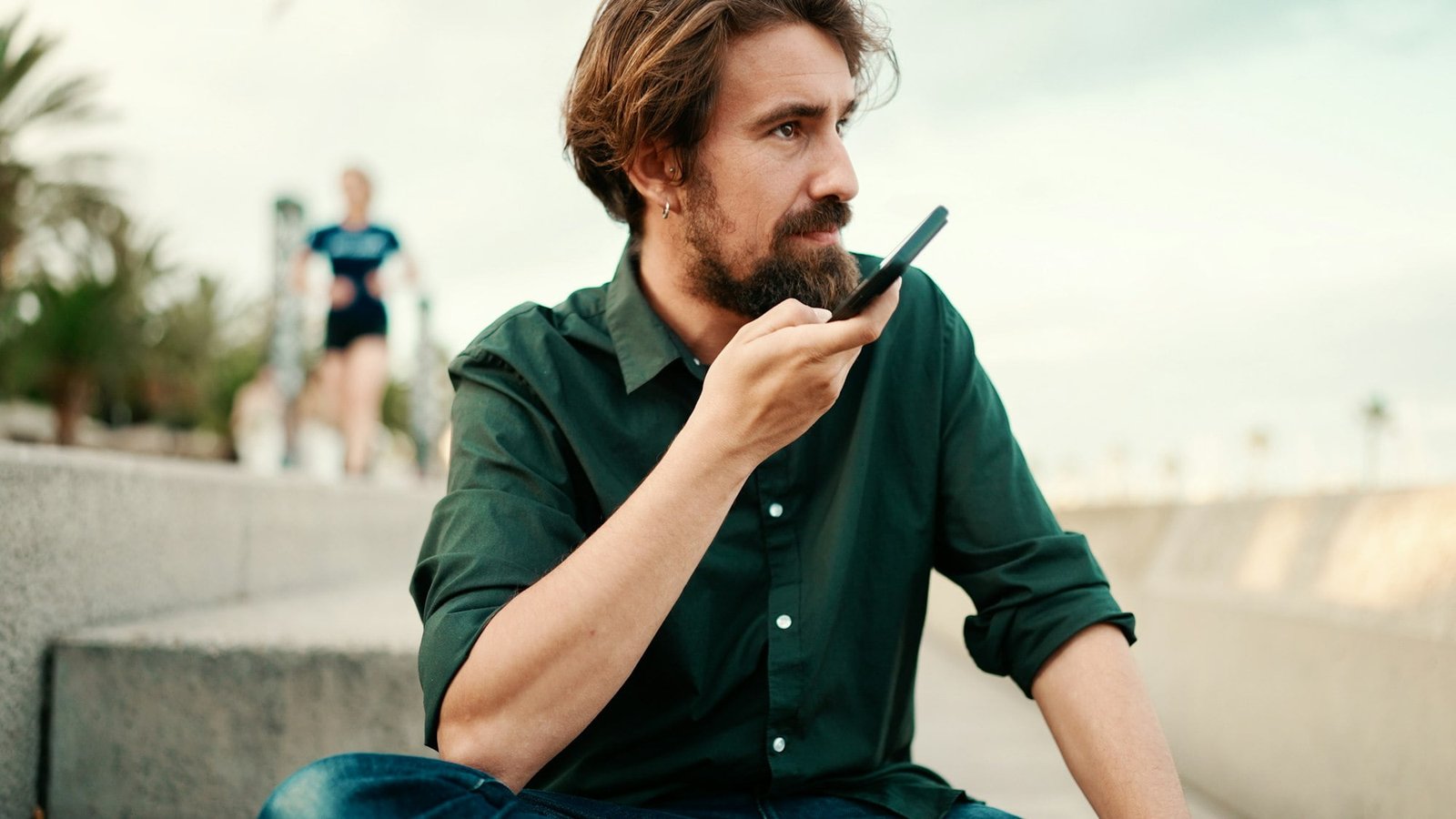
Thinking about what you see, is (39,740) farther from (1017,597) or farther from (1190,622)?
(1190,622)

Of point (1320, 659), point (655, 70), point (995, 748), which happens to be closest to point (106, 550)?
point (655, 70)

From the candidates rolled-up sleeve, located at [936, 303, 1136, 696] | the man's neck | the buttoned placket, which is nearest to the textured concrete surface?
rolled-up sleeve, located at [936, 303, 1136, 696]

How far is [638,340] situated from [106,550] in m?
1.74

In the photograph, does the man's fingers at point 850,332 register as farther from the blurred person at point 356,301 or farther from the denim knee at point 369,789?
the blurred person at point 356,301

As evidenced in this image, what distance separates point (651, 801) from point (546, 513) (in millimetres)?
440

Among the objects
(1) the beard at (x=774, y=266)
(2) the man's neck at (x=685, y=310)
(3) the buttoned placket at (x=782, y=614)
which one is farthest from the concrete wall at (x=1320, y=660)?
(2) the man's neck at (x=685, y=310)

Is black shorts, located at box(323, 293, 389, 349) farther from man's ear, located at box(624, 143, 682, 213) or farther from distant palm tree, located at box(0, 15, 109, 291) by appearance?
distant palm tree, located at box(0, 15, 109, 291)

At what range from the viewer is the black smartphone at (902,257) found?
1.34 meters

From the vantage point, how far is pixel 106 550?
2.73 metres

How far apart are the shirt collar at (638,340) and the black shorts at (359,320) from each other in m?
5.43

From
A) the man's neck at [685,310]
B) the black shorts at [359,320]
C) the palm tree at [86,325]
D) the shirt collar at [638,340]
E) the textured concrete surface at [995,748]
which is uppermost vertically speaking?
the palm tree at [86,325]

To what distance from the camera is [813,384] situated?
4.56ft

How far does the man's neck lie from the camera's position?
6.28 feet

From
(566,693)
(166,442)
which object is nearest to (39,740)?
(566,693)
